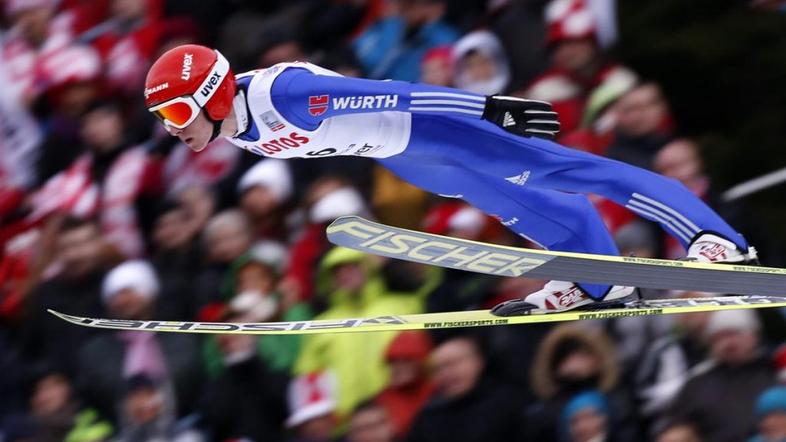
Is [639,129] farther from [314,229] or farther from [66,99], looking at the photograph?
[66,99]

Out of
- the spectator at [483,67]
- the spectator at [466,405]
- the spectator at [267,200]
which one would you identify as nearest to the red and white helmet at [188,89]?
the spectator at [466,405]

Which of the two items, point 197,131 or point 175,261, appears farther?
point 175,261

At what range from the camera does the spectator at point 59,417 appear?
6.54 m

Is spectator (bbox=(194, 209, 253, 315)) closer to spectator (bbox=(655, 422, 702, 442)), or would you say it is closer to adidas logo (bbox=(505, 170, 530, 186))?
adidas logo (bbox=(505, 170, 530, 186))

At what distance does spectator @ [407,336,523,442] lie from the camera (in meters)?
5.90

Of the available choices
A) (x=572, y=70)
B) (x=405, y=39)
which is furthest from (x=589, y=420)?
(x=405, y=39)

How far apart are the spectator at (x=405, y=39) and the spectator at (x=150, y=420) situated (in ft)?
7.27

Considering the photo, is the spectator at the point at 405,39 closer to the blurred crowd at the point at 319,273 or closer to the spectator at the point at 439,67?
the blurred crowd at the point at 319,273

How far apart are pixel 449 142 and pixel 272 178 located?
1.80 meters

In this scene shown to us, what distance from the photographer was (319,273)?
6.71 meters

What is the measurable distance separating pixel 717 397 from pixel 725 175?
1518 millimetres

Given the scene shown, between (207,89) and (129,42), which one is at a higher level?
(129,42)

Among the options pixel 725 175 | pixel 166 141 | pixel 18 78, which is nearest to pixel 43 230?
pixel 166 141

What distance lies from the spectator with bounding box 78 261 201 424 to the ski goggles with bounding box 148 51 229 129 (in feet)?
6.09
